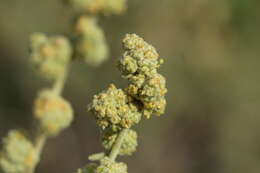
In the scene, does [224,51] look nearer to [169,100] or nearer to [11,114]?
[169,100]

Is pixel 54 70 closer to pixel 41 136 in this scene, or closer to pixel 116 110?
pixel 41 136

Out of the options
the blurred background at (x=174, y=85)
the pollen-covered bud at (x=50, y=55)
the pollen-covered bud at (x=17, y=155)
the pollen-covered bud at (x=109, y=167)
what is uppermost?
the blurred background at (x=174, y=85)


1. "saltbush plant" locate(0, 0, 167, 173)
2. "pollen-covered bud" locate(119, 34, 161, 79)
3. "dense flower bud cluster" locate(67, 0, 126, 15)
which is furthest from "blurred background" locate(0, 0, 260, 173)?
"pollen-covered bud" locate(119, 34, 161, 79)

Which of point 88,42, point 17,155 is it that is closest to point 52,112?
point 17,155

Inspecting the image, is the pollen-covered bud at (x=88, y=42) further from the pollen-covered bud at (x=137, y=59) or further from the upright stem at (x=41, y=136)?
the pollen-covered bud at (x=137, y=59)

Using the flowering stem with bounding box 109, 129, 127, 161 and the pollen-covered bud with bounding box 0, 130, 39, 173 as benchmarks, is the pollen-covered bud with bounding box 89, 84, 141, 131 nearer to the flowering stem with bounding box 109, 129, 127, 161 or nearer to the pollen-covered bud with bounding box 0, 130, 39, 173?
the flowering stem with bounding box 109, 129, 127, 161

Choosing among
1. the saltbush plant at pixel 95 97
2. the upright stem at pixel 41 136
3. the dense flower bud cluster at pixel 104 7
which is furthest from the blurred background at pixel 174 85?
the upright stem at pixel 41 136

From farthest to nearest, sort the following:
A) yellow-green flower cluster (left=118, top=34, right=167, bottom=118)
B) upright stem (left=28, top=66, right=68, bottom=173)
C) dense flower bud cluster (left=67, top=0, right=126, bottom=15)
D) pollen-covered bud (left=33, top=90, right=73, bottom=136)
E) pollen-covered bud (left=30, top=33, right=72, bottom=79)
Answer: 1. dense flower bud cluster (left=67, top=0, right=126, bottom=15)
2. pollen-covered bud (left=30, top=33, right=72, bottom=79)
3. pollen-covered bud (left=33, top=90, right=73, bottom=136)
4. upright stem (left=28, top=66, right=68, bottom=173)
5. yellow-green flower cluster (left=118, top=34, right=167, bottom=118)
